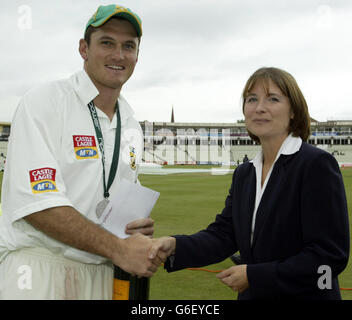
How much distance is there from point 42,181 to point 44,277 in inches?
24.3

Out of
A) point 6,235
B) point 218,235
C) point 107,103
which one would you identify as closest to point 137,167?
point 107,103

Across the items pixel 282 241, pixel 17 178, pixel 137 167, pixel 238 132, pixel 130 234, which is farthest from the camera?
pixel 238 132

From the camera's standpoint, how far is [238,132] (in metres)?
101

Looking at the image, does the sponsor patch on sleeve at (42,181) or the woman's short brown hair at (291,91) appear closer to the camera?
the sponsor patch on sleeve at (42,181)

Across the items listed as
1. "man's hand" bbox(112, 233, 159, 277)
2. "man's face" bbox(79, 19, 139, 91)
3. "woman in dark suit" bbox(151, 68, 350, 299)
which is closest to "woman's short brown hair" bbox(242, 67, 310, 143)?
"woman in dark suit" bbox(151, 68, 350, 299)

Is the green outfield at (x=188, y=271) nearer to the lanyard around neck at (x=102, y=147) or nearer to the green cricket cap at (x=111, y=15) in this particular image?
the lanyard around neck at (x=102, y=147)

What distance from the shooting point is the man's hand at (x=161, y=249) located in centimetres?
238

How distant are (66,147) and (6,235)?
649mm

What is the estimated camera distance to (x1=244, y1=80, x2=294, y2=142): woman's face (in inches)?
97.4

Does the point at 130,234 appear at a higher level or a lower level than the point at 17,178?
lower

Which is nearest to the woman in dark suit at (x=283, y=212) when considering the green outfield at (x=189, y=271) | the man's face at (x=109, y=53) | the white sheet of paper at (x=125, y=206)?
the white sheet of paper at (x=125, y=206)

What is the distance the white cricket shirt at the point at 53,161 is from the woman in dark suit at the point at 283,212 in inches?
22.5
